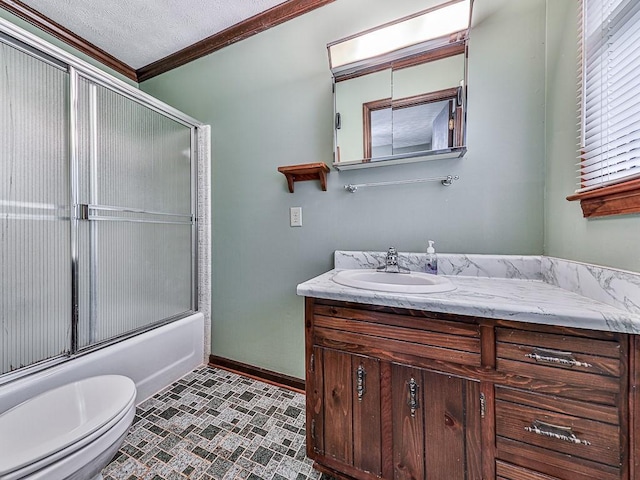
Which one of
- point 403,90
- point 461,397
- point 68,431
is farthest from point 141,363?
point 403,90

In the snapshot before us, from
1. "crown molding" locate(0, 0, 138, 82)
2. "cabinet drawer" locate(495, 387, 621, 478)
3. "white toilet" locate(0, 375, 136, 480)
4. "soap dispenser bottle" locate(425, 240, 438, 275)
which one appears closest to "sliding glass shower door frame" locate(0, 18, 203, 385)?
"white toilet" locate(0, 375, 136, 480)

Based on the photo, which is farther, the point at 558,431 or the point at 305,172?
the point at 305,172

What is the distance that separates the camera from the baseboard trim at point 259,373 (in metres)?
1.70

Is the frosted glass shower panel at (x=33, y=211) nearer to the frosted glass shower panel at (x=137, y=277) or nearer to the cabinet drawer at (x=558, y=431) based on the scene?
the frosted glass shower panel at (x=137, y=277)

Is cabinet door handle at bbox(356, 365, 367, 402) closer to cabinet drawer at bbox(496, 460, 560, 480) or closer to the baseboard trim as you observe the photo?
cabinet drawer at bbox(496, 460, 560, 480)

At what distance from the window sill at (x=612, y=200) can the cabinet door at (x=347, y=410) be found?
35.5 inches

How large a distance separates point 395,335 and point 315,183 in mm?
1031

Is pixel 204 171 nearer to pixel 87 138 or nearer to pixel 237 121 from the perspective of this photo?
pixel 237 121

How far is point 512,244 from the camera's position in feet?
4.13

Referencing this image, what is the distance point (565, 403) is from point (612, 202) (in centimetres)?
63

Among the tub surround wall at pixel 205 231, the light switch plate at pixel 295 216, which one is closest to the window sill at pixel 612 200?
the light switch plate at pixel 295 216

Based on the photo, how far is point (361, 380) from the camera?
975 millimetres

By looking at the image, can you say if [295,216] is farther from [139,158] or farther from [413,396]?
[413,396]

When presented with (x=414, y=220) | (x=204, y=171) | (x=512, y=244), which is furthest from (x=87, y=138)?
(x=512, y=244)
